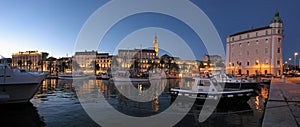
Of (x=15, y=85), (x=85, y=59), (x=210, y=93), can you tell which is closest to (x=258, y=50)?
(x=210, y=93)

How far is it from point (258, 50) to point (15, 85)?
288ft

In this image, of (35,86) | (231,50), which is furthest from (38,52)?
(35,86)

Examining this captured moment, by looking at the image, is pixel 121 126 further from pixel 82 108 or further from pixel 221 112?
pixel 221 112

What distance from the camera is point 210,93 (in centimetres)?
1641

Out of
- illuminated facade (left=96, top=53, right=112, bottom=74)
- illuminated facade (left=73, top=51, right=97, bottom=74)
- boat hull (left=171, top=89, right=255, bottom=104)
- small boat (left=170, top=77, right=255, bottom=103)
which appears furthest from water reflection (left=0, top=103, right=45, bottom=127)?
illuminated facade (left=73, top=51, right=97, bottom=74)

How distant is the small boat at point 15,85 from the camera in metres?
15.3

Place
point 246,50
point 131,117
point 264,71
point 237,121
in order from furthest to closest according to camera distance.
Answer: point 246,50 < point 264,71 < point 131,117 < point 237,121

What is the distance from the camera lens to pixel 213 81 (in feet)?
59.5

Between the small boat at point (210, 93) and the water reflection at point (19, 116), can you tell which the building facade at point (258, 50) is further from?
the water reflection at point (19, 116)

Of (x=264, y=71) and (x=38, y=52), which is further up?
(x=38, y=52)

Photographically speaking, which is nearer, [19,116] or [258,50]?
[19,116]

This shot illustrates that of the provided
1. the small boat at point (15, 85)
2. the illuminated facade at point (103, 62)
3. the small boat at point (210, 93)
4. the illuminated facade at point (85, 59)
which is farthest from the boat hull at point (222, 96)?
the illuminated facade at point (85, 59)

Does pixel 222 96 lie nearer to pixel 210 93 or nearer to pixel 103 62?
pixel 210 93

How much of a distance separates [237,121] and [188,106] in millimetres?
4934
